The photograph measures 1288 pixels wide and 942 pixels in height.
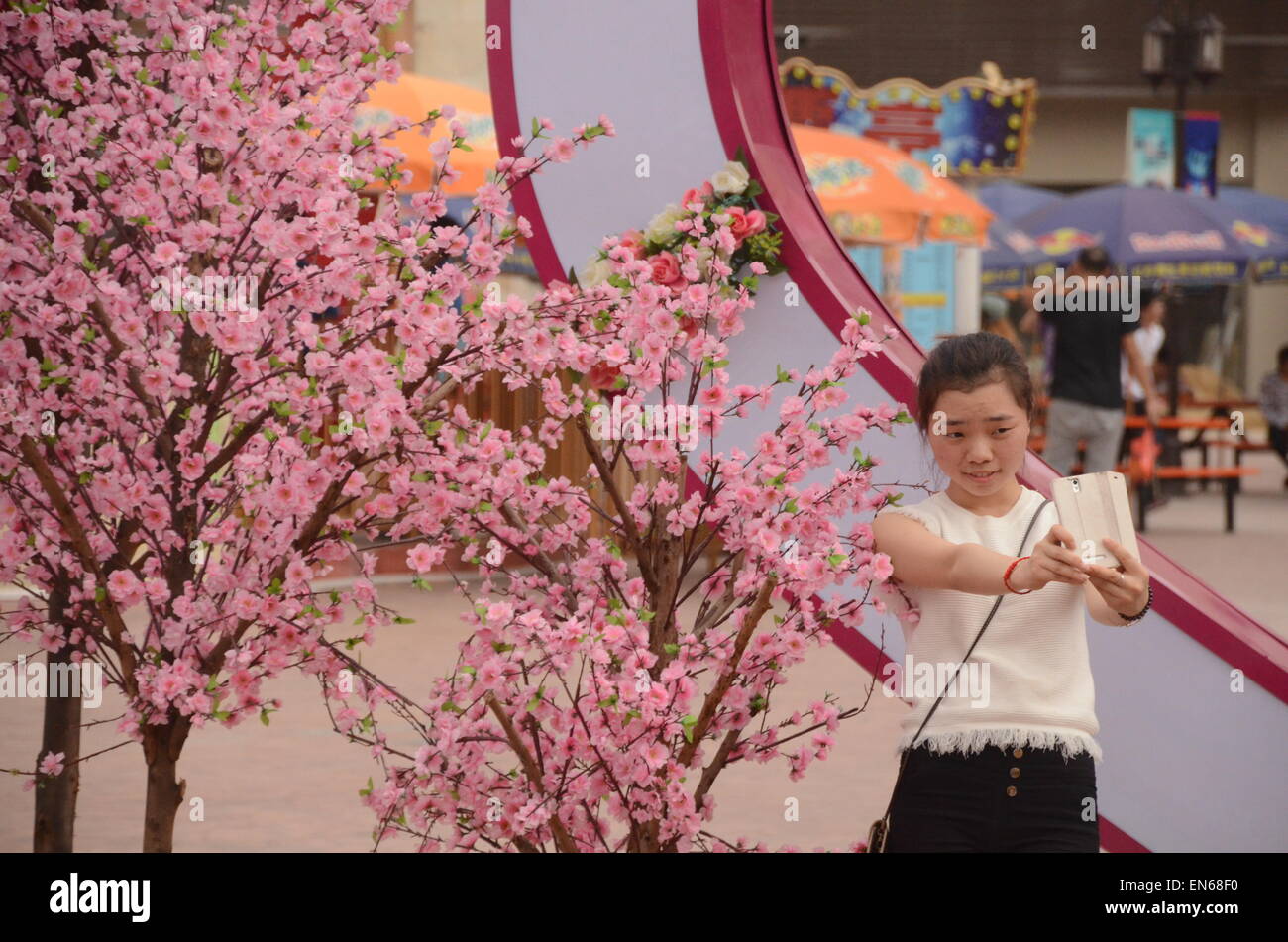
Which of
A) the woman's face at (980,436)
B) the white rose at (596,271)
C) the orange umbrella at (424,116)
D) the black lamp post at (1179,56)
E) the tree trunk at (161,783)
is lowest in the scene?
the tree trunk at (161,783)

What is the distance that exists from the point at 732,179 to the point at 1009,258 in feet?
46.1

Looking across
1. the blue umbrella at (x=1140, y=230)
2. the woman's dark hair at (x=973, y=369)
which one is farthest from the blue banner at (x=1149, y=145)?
the woman's dark hair at (x=973, y=369)

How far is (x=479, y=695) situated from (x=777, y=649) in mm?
564

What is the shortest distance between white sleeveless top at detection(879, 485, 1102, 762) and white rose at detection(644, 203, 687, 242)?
100cm

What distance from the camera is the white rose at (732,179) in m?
3.74

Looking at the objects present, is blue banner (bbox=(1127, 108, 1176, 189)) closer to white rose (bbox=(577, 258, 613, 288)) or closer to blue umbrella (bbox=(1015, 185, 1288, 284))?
blue umbrella (bbox=(1015, 185, 1288, 284))

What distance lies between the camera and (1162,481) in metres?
17.5

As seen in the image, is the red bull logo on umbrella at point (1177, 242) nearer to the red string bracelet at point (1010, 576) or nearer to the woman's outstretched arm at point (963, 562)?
the woman's outstretched arm at point (963, 562)

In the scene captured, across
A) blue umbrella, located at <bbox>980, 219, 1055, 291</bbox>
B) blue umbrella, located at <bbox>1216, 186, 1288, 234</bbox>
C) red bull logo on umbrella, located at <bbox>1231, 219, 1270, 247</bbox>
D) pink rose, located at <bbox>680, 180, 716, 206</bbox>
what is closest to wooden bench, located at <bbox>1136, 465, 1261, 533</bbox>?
blue umbrella, located at <bbox>980, 219, 1055, 291</bbox>

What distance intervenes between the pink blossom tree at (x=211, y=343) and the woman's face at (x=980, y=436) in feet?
2.58

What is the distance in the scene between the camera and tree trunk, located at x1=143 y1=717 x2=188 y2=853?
3.34 meters

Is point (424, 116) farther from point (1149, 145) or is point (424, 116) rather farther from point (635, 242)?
point (1149, 145)

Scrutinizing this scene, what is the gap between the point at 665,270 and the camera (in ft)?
11.1
